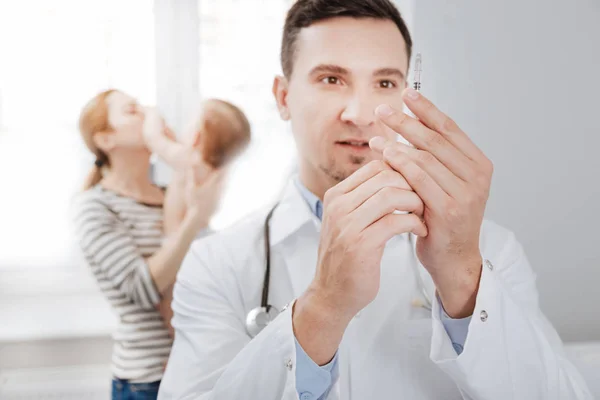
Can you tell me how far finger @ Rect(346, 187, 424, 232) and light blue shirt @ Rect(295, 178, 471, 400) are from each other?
0.59 feet

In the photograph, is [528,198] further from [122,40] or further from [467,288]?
[122,40]

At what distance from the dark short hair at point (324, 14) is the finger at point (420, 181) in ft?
1.26

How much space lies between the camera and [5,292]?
105 cm

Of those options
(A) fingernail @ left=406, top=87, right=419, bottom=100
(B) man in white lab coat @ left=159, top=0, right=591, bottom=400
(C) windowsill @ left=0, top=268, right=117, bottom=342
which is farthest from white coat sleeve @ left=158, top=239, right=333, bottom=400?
(A) fingernail @ left=406, top=87, right=419, bottom=100

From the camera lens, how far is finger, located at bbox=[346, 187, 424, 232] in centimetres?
66

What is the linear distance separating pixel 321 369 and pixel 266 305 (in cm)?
20

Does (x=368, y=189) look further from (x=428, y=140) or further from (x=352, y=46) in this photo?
(x=352, y=46)

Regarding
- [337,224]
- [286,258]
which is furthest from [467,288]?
[286,258]

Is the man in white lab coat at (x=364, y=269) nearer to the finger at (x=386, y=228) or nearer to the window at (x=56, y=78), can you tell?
the finger at (x=386, y=228)

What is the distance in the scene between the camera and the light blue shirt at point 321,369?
714 mm

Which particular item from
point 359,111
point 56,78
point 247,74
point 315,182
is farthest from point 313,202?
point 56,78

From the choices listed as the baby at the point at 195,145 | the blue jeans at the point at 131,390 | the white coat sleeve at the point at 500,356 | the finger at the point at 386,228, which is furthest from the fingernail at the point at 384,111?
the blue jeans at the point at 131,390

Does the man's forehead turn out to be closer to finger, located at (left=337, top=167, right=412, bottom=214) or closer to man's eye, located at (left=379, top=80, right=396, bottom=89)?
man's eye, located at (left=379, top=80, right=396, bottom=89)

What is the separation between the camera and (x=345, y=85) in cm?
92
